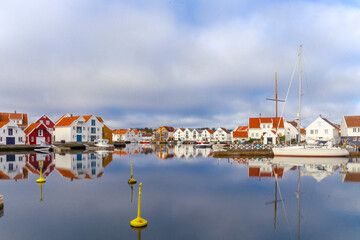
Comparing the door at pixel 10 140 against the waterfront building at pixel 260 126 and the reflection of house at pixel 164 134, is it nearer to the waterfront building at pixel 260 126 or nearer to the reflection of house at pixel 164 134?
the waterfront building at pixel 260 126

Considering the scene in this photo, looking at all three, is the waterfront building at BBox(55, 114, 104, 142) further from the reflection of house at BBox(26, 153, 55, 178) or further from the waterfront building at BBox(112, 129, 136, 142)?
the waterfront building at BBox(112, 129, 136, 142)

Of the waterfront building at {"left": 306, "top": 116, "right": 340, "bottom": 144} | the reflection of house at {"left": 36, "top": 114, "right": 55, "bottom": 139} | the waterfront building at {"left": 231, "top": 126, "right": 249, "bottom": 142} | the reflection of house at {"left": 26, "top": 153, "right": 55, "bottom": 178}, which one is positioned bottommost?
the reflection of house at {"left": 26, "top": 153, "right": 55, "bottom": 178}

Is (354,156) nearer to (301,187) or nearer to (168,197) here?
(301,187)

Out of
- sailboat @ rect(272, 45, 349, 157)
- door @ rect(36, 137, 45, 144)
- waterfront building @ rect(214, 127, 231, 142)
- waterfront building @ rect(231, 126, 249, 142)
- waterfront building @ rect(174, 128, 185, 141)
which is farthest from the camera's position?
waterfront building @ rect(174, 128, 185, 141)

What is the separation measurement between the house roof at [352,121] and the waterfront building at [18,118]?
313ft

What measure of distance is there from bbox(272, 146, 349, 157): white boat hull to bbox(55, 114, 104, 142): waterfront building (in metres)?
56.8

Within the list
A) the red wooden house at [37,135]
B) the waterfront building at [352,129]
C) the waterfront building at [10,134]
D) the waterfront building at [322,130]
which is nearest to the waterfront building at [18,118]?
the red wooden house at [37,135]

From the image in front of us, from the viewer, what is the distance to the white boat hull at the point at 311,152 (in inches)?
1654

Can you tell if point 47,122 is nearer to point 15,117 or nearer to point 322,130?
point 15,117

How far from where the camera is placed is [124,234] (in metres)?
10.7

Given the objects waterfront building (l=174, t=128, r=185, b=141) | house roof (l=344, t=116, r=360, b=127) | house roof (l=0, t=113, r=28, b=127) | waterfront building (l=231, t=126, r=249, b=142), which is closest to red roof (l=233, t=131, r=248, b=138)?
waterfront building (l=231, t=126, r=249, b=142)

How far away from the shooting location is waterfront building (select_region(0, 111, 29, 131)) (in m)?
84.1

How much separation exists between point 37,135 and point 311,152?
64.0 meters

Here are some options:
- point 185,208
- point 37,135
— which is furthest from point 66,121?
point 185,208
